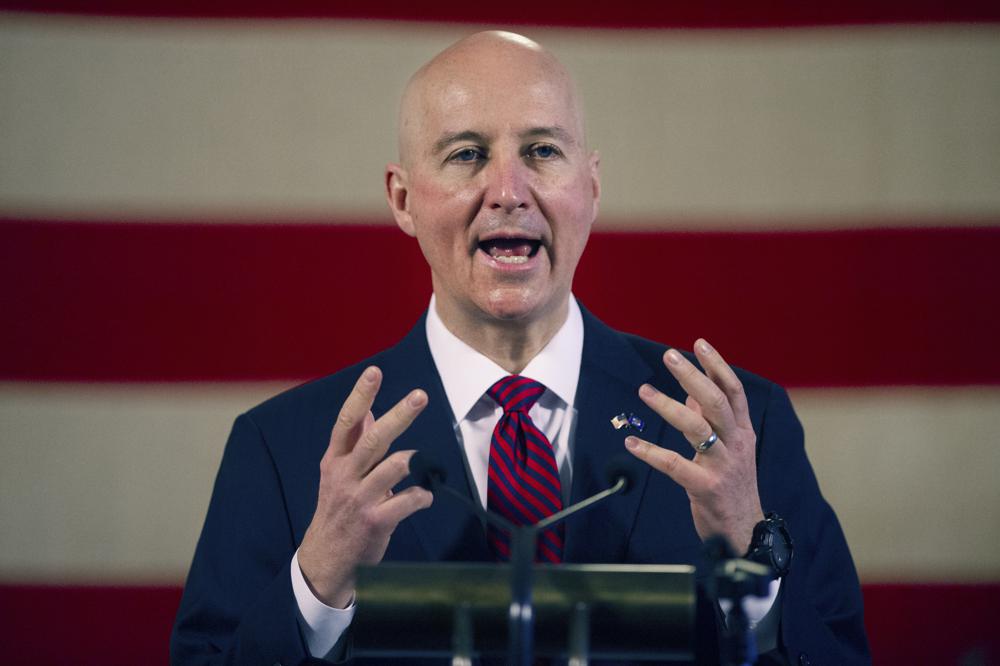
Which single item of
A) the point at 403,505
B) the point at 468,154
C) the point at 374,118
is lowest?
the point at 403,505

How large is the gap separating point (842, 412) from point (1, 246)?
1.74 m

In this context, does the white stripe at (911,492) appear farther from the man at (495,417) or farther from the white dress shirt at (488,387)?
the white dress shirt at (488,387)

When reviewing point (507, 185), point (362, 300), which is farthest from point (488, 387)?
point (362, 300)

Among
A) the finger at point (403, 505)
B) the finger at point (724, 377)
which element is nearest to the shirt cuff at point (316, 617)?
the finger at point (403, 505)

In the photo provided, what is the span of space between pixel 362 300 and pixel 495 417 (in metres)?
0.82

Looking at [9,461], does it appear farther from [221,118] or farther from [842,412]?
[842,412]

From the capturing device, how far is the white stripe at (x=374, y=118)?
7.38ft

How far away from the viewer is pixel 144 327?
2.24 m

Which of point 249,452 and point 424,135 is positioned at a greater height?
point 424,135

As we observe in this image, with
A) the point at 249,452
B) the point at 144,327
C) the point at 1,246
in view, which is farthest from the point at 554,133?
the point at 1,246

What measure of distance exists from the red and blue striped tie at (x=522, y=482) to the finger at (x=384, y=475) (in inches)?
9.7

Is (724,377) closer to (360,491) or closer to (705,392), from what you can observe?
(705,392)

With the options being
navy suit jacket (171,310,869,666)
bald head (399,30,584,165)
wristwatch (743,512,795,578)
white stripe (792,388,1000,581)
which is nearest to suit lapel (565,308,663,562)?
navy suit jacket (171,310,869,666)

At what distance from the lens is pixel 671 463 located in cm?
119
